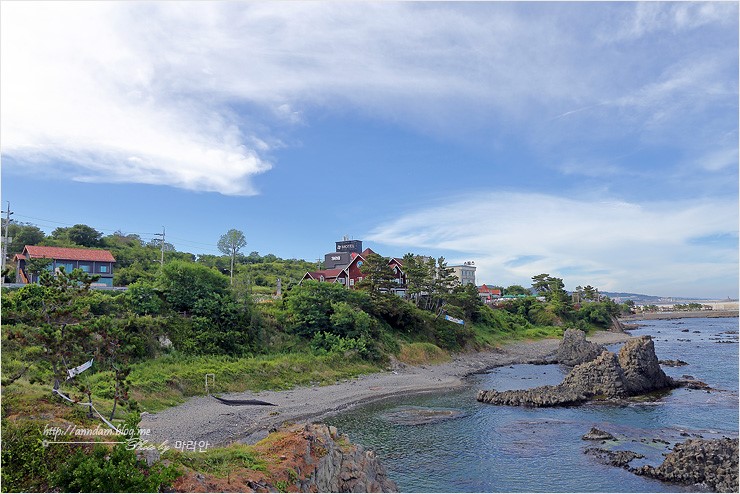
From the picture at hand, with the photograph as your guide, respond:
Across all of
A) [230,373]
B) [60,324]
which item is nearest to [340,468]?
[60,324]

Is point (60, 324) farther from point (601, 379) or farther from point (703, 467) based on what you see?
point (601, 379)

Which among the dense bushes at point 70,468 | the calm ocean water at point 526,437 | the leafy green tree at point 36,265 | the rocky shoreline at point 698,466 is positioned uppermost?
the leafy green tree at point 36,265

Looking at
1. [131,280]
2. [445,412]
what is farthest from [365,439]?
[131,280]

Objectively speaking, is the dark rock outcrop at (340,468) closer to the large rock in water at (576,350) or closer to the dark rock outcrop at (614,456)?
the dark rock outcrop at (614,456)

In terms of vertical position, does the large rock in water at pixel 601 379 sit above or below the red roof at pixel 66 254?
below

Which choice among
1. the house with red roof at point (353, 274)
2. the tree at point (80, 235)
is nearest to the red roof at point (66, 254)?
the tree at point (80, 235)

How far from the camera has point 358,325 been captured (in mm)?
47031

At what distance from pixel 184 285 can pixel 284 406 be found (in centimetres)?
1608

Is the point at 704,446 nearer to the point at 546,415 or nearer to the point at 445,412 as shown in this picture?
the point at 546,415

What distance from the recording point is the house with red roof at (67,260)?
1969 inches

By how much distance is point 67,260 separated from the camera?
51375 mm

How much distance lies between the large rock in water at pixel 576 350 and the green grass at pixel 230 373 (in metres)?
28.7

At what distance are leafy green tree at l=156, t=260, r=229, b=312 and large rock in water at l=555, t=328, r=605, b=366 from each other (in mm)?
43509

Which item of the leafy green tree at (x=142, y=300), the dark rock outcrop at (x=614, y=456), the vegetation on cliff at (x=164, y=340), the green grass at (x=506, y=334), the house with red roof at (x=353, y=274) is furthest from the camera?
the green grass at (x=506, y=334)
